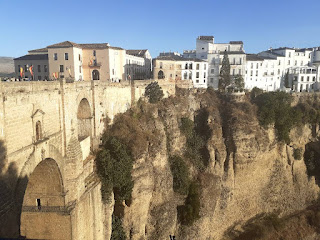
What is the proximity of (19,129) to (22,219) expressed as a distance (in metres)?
5.30

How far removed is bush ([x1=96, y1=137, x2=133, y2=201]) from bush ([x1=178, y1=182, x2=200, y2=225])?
7.16 meters

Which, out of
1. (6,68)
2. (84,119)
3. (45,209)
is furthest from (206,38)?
(6,68)

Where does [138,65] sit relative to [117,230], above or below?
above

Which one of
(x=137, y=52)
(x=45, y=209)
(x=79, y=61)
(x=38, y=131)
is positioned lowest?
(x=45, y=209)

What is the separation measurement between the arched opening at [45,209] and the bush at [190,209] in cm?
1297

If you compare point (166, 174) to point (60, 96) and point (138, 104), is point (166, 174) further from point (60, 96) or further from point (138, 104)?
point (60, 96)

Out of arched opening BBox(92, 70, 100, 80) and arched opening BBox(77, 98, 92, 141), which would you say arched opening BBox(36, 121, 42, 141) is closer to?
arched opening BBox(77, 98, 92, 141)

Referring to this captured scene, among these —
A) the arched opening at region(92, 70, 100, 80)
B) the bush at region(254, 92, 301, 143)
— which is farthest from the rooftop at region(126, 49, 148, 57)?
the bush at region(254, 92, 301, 143)

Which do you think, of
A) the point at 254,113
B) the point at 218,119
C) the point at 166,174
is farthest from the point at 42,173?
the point at 254,113

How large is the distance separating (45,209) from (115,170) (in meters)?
5.65

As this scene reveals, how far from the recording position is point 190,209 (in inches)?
976

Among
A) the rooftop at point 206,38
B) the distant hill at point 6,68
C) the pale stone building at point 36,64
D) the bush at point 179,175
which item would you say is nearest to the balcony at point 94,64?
the pale stone building at point 36,64

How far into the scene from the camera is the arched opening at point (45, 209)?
13758 millimetres

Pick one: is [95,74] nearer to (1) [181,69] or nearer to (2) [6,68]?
(1) [181,69]
